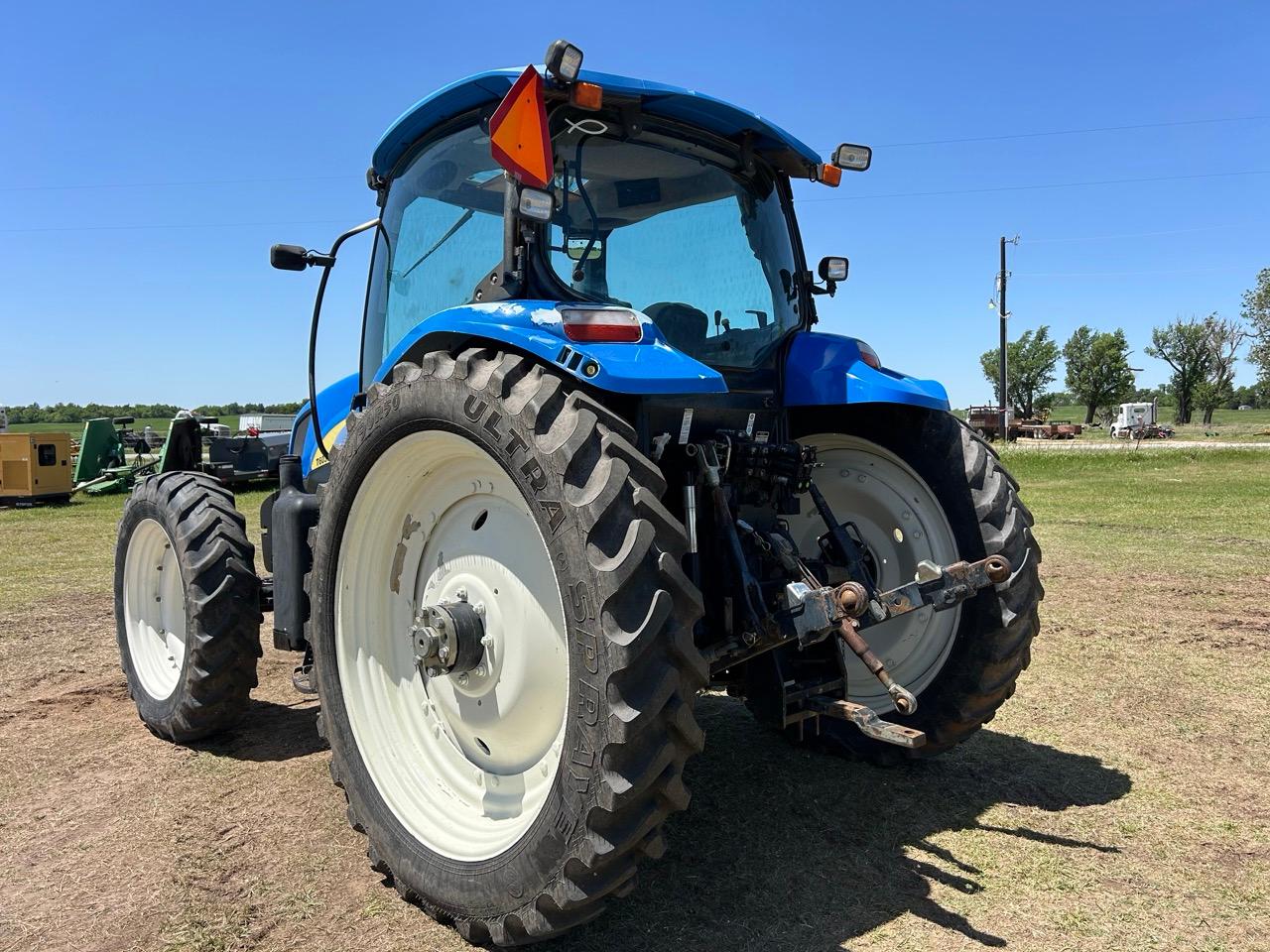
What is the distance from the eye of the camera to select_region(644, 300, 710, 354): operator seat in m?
3.15

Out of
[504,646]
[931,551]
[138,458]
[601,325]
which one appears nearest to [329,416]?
[504,646]

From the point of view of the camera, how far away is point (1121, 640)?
17.8 feet

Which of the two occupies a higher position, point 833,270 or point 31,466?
point 833,270

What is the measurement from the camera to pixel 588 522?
216 centimetres

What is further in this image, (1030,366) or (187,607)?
(1030,366)

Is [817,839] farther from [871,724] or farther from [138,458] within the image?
[138,458]

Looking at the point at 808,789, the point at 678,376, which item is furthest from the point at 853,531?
the point at 678,376

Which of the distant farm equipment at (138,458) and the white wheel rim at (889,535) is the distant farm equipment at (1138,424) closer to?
the distant farm equipment at (138,458)

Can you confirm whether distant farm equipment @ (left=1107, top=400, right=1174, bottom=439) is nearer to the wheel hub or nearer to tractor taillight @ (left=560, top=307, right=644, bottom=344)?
tractor taillight @ (left=560, top=307, right=644, bottom=344)

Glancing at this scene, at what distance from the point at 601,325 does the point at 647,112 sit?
3.32ft

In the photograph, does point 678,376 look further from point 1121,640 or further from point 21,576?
point 21,576

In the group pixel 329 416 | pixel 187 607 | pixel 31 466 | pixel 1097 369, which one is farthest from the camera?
pixel 1097 369

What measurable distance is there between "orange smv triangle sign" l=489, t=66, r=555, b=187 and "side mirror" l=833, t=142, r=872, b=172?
145 cm

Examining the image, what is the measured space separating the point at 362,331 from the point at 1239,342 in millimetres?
78272
